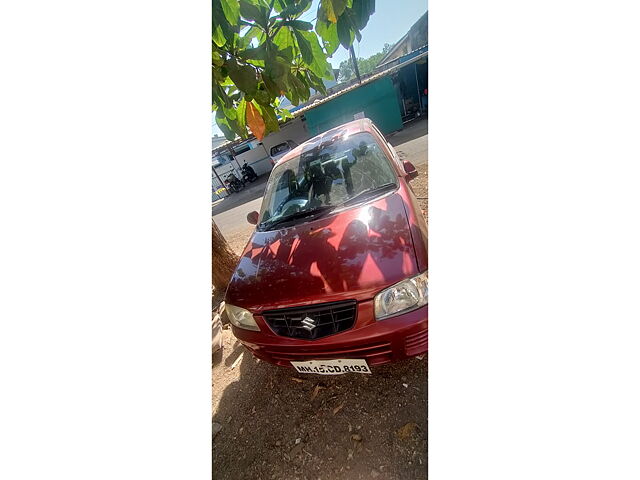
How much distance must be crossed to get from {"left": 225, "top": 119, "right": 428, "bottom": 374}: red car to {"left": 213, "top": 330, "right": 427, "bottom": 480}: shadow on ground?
0.34m

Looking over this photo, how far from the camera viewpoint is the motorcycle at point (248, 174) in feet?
17.2

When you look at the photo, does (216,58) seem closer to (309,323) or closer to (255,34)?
(255,34)

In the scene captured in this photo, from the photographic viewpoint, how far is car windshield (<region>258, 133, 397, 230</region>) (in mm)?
1792

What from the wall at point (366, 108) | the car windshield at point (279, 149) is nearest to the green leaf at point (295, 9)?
the car windshield at point (279, 149)

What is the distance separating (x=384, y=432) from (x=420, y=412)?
0.25 meters

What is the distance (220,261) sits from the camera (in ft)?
9.09

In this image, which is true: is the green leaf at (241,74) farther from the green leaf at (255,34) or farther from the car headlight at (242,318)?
the car headlight at (242,318)

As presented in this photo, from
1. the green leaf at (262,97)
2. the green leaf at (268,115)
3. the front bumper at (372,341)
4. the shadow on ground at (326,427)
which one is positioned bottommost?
the shadow on ground at (326,427)

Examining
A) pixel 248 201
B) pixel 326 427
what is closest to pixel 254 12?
pixel 326 427

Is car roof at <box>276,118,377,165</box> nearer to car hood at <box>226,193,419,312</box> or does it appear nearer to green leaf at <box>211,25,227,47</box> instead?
car hood at <box>226,193,419,312</box>

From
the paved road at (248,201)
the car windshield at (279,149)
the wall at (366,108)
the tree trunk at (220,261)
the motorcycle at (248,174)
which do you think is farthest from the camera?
the wall at (366,108)

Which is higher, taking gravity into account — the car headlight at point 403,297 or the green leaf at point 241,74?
the green leaf at point 241,74

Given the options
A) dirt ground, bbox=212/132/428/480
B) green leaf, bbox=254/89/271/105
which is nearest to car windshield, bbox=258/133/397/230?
green leaf, bbox=254/89/271/105

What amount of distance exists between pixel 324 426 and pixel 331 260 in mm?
1040
